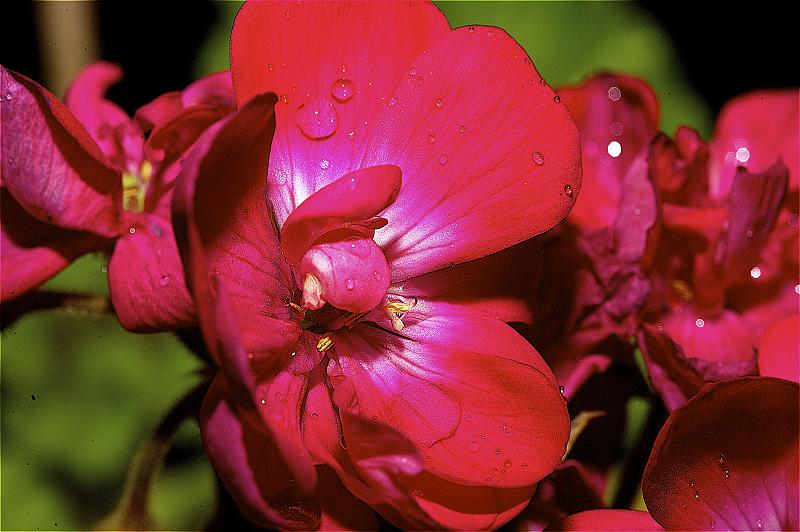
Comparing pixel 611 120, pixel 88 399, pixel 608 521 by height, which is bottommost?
pixel 88 399

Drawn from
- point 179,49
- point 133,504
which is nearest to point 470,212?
point 133,504

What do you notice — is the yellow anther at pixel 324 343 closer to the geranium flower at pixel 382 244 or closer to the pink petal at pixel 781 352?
the geranium flower at pixel 382 244

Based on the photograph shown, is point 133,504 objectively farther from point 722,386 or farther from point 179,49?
point 179,49

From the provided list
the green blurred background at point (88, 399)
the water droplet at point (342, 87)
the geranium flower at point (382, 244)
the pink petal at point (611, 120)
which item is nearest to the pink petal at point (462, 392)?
the geranium flower at point (382, 244)

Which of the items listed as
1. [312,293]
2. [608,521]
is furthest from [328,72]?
[608,521]

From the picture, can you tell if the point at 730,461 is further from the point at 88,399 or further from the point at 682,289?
the point at 88,399

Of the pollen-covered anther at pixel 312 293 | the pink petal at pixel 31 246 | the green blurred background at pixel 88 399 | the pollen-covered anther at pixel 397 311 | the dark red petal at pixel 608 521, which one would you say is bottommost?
the green blurred background at pixel 88 399
